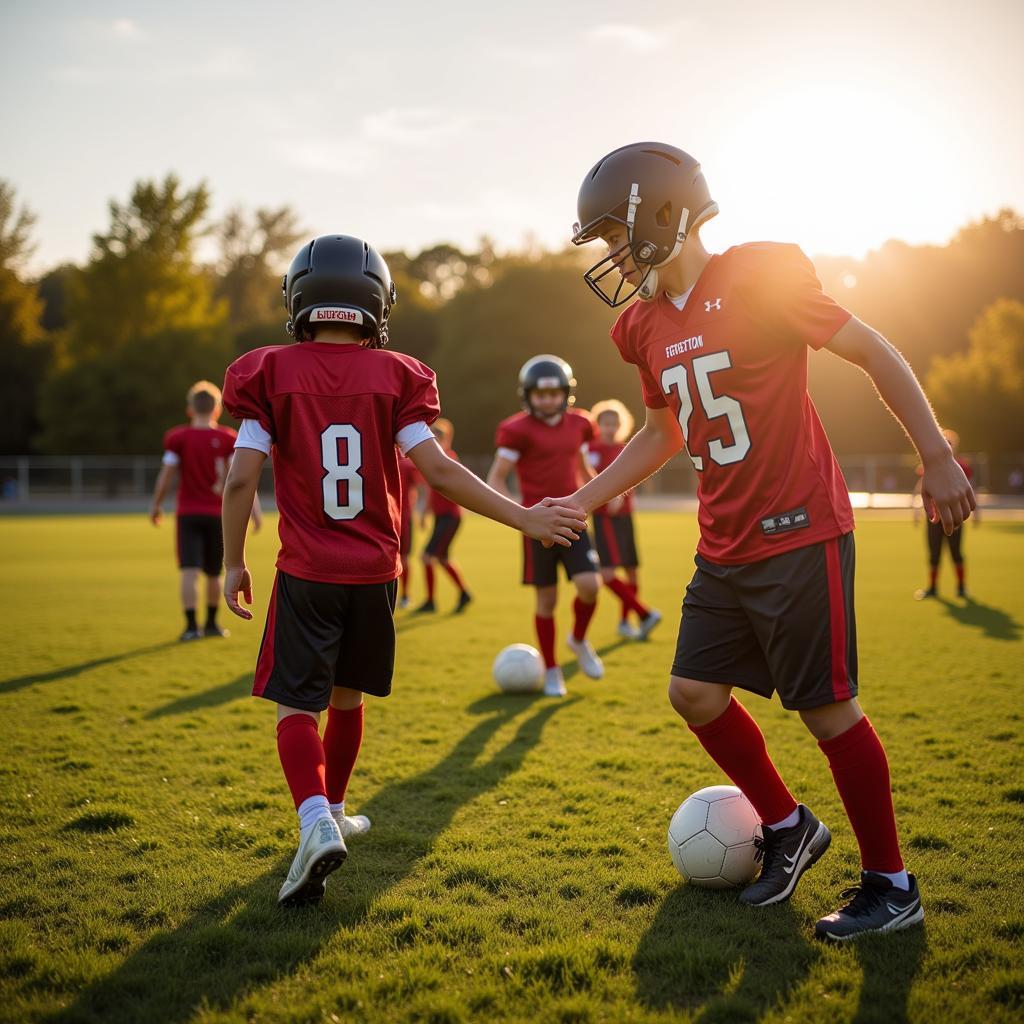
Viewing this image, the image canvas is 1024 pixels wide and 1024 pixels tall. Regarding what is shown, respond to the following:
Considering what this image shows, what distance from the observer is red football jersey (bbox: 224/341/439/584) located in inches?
156

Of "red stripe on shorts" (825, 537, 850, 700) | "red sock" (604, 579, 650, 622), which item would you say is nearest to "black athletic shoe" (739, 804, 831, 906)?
"red stripe on shorts" (825, 537, 850, 700)

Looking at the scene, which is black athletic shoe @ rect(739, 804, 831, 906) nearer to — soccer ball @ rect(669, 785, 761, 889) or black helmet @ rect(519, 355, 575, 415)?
soccer ball @ rect(669, 785, 761, 889)

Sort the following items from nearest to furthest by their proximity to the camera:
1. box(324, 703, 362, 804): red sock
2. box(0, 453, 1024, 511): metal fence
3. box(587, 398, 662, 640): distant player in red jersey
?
1. box(324, 703, 362, 804): red sock
2. box(587, 398, 662, 640): distant player in red jersey
3. box(0, 453, 1024, 511): metal fence

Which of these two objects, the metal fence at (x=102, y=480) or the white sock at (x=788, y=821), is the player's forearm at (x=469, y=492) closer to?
the white sock at (x=788, y=821)

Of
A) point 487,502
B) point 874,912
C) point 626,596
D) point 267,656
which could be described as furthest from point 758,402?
point 626,596

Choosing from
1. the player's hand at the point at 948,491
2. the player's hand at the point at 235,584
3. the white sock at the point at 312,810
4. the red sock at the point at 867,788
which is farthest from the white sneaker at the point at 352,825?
the player's hand at the point at 948,491

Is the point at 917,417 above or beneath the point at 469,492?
above

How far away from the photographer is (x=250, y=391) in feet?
12.8

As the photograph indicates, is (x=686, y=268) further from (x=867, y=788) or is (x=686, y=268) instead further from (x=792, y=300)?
(x=867, y=788)

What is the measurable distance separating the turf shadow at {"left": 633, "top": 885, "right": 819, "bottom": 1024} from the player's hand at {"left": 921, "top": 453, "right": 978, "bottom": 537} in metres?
1.55

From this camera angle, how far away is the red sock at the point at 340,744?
175 inches

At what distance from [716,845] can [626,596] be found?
665cm

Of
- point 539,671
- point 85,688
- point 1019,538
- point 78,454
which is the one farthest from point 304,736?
point 78,454

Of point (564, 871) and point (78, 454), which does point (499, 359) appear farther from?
point (564, 871)
